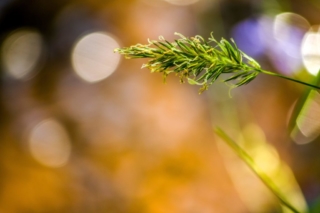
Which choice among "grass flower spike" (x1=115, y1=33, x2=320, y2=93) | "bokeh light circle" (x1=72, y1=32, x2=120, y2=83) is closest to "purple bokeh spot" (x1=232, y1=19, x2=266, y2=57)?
"bokeh light circle" (x1=72, y1=32, x2=120, y2=83)

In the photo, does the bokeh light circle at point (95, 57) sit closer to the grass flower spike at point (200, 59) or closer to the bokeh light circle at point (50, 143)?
the bokeh light circle at point (50, 143)

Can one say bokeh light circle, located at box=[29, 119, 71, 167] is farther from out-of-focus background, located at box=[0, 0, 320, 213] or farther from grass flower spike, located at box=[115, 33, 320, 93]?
grass flower spike, located at box=[115, 33, 320, 93]

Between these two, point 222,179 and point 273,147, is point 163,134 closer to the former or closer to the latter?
point 222,179

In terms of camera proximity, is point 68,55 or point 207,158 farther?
point 68,55

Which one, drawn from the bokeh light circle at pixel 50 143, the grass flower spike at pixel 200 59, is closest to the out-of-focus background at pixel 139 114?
the bokeh light circle at pixel 50 143

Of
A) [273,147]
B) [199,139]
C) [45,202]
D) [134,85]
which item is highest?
[134,85]

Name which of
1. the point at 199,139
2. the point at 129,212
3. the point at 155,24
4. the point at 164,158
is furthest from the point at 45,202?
the point at 155,24

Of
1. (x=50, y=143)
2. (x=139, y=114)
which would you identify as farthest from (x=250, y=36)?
(x=50, y=143)

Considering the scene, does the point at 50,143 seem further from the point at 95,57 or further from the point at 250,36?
the point at 250,36
